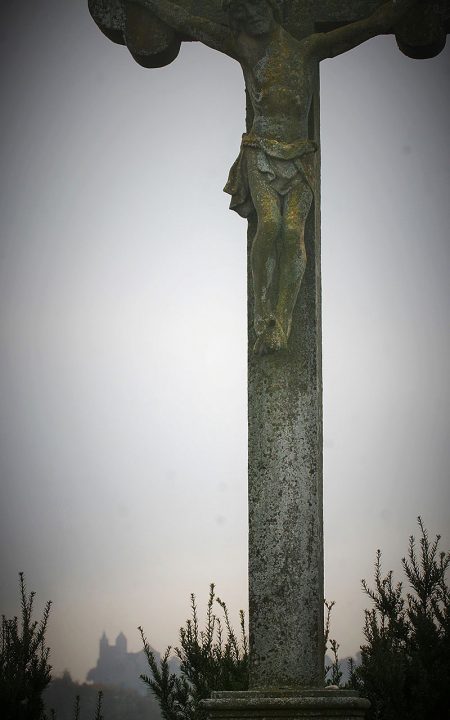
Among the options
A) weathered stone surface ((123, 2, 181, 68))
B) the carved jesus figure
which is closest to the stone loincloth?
the carved jesus figure

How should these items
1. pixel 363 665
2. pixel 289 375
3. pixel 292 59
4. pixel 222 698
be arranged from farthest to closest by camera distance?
pixel 363 665 < pixel 292 59 < pixel 289 375 < pixel 222 698

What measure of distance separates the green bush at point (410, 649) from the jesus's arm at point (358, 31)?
2.77m

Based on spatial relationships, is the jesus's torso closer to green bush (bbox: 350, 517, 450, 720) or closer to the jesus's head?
the jesus's head

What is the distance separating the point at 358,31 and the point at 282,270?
1384mm

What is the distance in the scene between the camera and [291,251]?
516 cm

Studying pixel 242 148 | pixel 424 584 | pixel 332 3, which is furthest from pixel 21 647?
pixel 332 3

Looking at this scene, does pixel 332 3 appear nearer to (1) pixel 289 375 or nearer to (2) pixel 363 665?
(1) pixel 289 375

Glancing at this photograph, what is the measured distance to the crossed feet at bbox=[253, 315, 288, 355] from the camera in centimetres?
504

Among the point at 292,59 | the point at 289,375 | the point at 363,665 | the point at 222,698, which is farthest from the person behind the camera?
the point at 363,665

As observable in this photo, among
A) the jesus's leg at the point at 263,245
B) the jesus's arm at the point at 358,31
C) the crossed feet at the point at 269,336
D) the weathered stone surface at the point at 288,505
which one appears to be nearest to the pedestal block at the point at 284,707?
the weathered stone surface at the point at 288,505

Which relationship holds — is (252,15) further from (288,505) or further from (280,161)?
(288,505)

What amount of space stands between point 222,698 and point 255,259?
209 centimetres

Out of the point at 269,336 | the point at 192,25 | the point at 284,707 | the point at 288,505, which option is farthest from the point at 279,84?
the point at 284,707

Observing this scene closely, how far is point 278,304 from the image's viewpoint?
16.8 ft
